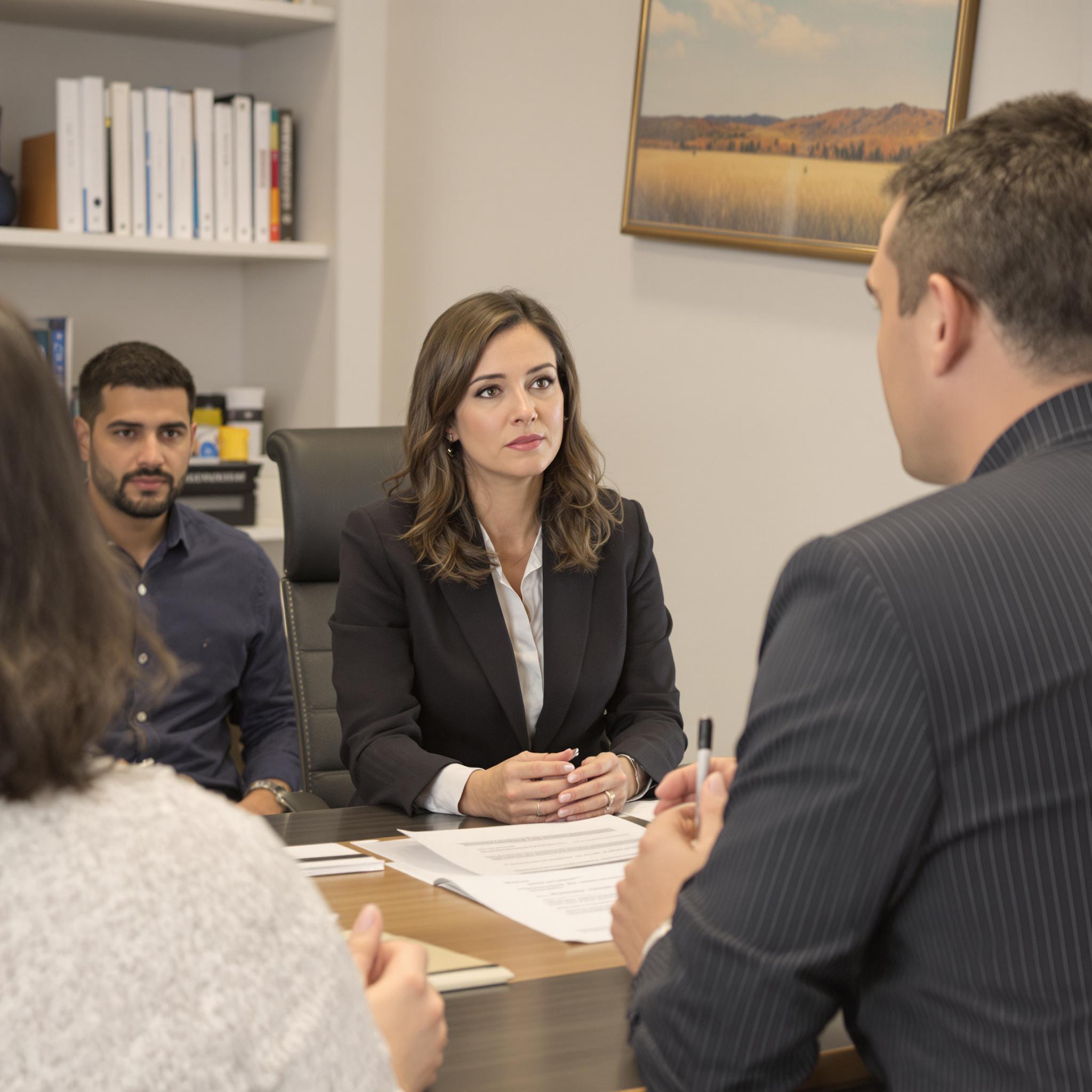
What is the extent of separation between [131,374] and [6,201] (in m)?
0.83

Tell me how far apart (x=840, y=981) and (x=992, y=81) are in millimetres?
1887

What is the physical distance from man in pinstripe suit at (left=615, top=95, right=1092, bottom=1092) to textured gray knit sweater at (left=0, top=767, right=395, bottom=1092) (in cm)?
28

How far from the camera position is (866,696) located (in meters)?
0.82

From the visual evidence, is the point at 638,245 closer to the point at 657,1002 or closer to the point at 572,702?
the point at 572,702

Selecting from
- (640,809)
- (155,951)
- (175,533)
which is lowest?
(640,809)

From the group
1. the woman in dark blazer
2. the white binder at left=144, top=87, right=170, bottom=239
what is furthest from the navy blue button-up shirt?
the white binder at left=144, top=87, right=170, bottom=239

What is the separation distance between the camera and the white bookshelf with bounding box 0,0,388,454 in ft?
10.9

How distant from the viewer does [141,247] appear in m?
3.21

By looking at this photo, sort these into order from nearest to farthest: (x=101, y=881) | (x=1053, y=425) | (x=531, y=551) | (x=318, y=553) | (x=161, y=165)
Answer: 1. (x=101, y=881)
2. (x=1053, y=425)
3. (x=531, y=551)
4. (x=318, y=553)
5. (x=161, y=165)

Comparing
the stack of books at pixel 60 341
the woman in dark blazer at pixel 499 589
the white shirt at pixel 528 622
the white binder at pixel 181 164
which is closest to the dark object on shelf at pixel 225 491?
the stack of books at pixel 60 341

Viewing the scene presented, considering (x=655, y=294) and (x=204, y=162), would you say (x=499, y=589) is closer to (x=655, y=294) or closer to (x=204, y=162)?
(x=655, y=294)

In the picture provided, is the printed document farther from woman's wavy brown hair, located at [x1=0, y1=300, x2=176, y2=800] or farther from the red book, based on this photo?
the red book

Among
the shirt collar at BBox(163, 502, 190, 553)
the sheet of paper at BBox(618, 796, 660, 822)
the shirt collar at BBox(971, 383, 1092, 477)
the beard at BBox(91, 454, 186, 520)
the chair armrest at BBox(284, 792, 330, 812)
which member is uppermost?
the shirt collar at BBox(971, 383, 1092, 477)

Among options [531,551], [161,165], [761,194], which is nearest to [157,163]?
[161,165]
